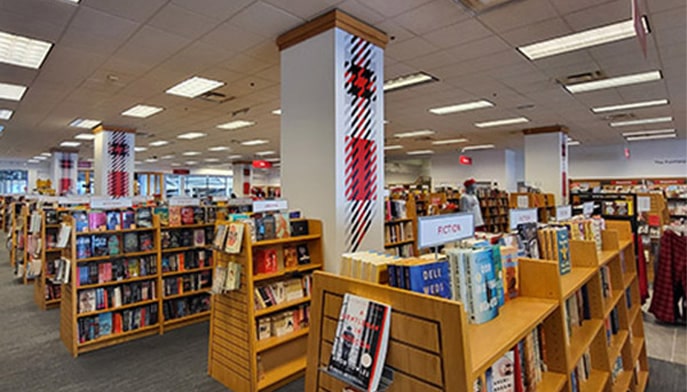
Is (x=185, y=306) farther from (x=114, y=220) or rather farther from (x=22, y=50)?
(x=22, y=50)

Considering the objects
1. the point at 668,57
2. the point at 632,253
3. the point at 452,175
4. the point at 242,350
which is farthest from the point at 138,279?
the point at 452,175

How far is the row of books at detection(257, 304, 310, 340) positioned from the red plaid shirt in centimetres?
426

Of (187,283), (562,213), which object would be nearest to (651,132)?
(562,213)

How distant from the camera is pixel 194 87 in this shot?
6.32 metres

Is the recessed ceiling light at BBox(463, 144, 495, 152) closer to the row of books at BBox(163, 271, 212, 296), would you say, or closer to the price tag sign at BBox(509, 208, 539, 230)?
the row of books at BBox(163, 271, 212, 296)

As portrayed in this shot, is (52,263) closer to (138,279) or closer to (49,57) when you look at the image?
(138,279)

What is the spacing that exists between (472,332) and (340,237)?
231 centimetres

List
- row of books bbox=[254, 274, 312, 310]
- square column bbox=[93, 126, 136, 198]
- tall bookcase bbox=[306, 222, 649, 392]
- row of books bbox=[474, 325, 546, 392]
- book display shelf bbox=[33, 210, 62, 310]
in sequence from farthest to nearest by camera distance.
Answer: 1. square column bbox=[93, 126, 136, 198]
2. book display shelf bbox=[33, 210, 62, 310]
3. row of books bbox=[254, 274, 312, 310]
4. row of books bbox=[474, 325, 546, 392]
5. tall bookcase bbox=[306, 222, 649, 392]

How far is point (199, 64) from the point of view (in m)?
5.13

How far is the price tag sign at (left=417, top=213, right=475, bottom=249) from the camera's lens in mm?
1531

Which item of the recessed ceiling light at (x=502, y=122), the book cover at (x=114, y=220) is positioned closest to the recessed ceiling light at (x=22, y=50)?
the book cover at (x=114, y=220)

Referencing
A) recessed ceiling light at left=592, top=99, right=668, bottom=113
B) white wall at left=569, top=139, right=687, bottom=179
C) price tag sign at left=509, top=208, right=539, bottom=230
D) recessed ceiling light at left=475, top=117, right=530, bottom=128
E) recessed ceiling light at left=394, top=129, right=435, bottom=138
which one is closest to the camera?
price tag sign at left=509, top=208, right=539, bottom=230

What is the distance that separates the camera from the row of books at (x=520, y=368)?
4.34ft

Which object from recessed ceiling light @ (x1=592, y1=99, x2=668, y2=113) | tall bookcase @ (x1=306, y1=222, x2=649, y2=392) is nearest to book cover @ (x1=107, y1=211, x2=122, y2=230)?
tall bookcase @ (x1=306, y1=222, x2=649, y2=392)
